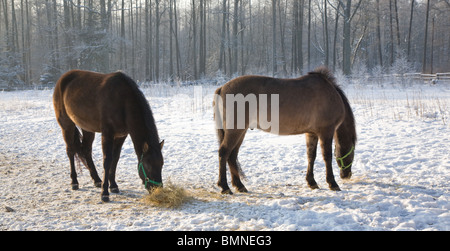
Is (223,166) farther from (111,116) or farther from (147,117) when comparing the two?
(111,116)

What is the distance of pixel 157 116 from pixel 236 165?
327 inches

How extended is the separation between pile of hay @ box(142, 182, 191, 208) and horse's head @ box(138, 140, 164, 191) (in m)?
0.12

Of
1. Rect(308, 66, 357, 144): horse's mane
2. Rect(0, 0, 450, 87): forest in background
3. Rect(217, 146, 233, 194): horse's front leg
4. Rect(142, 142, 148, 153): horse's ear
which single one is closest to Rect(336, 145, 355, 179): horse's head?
Rect(308, 66, 357, 144): horse's mane

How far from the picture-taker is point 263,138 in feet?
30.7

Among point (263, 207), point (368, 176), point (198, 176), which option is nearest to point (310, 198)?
point (263, 207)

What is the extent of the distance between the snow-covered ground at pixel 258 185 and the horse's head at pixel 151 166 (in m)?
0.38

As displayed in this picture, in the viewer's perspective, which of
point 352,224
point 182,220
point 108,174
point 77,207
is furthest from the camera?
point 108,174

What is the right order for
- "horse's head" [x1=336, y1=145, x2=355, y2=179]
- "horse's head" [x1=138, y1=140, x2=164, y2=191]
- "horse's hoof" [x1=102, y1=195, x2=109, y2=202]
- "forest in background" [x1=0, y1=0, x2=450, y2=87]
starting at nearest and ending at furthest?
"horse's head" [x1=138, y1=140, x2=164, y2=191] < "horse's hoof" [x1=102, y1=195, x2=109, y2=202] < "horse's head" [x1=336, y1=145, x2=355, y2=179] < "forest in background" [x1=0, y1=0, x2=450, y2=87]

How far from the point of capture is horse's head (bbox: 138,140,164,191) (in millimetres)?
4605

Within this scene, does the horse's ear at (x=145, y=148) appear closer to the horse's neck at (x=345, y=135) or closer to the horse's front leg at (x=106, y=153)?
the horse's front leg at (x=106, y=153)

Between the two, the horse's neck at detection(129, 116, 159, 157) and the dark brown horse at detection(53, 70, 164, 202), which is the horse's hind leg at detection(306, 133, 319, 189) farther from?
the horse's neck at detection(129, 116, 159, 157)

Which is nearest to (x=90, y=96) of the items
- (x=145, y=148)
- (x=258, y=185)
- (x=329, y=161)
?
(x=145, y=148)

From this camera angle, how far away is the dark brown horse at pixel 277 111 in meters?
4.96

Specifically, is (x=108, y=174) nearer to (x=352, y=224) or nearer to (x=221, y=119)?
(x=221, y=119)
